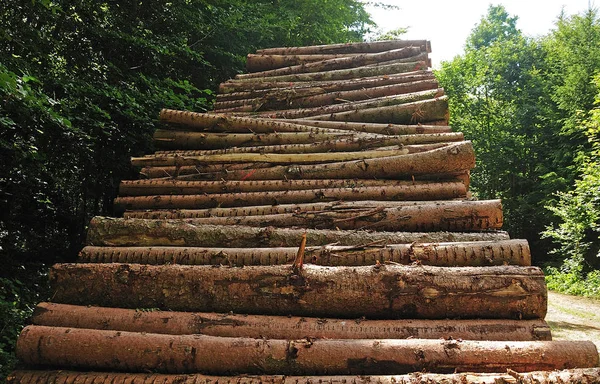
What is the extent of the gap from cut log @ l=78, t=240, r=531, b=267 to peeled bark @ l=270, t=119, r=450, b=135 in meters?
2.19

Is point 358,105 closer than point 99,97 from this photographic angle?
Yes

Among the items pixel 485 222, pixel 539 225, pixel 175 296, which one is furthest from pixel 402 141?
pixel 539 225

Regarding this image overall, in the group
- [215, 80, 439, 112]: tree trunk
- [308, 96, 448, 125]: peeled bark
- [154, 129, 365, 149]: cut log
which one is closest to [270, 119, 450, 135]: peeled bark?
[308, 96, 448, 125]: peeled bark

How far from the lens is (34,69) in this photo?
16.0ft

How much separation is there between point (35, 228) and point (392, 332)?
7.11 m

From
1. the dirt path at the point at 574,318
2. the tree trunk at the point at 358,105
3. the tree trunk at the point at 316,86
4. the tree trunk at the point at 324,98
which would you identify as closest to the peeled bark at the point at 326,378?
the tree trunk at the point at 358,105

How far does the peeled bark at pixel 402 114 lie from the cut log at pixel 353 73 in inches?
57.4

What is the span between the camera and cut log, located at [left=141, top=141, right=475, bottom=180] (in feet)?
12.2

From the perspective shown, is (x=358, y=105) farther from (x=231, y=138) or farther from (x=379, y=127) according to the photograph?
(x=231, y=138)

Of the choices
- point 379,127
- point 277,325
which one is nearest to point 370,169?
point 379,127

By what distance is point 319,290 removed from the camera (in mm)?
2529

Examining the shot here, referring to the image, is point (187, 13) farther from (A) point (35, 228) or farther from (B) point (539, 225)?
(B) point (539, 225)

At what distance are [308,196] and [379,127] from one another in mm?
1625

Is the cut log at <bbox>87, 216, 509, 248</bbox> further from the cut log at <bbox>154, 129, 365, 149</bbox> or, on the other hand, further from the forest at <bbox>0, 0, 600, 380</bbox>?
the cut log at <bbox>154, 129, 365, 149</bbox>
